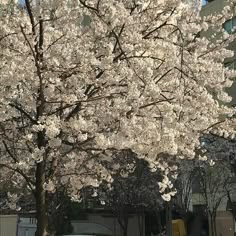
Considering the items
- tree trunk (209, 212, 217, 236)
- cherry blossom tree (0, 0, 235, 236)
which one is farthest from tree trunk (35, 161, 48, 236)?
tree trunk (209, 212, 217, 236)

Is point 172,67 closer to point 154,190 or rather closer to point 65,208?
point 154,190

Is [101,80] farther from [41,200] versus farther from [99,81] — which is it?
[41,200]

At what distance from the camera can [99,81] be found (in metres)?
8.91

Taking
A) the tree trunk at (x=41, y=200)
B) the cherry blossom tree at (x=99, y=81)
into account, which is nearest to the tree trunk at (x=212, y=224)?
the cherry blossom tree at (x=99, y=81)

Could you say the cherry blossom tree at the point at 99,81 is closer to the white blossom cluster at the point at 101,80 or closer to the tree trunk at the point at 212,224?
the white blossom cluster at the point at 101,80

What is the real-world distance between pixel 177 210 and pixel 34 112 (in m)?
17.5

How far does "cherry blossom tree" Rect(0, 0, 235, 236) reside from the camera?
8586 mm

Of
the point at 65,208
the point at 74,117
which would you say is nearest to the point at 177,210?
the point at 65,208

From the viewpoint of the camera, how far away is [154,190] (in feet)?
77.0

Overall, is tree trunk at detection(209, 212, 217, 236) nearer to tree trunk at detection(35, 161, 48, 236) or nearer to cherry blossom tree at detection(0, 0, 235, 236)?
cherry blossom tree at detection(0, 0, 235, 236)

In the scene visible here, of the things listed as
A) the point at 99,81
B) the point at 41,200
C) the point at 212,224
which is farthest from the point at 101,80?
the point at 212,224

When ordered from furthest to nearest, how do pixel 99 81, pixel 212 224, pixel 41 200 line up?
pixel 212 224
pixel 41 200
pixel 99 81

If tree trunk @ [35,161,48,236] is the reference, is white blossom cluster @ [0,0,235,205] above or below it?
above

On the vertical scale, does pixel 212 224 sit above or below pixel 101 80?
below
